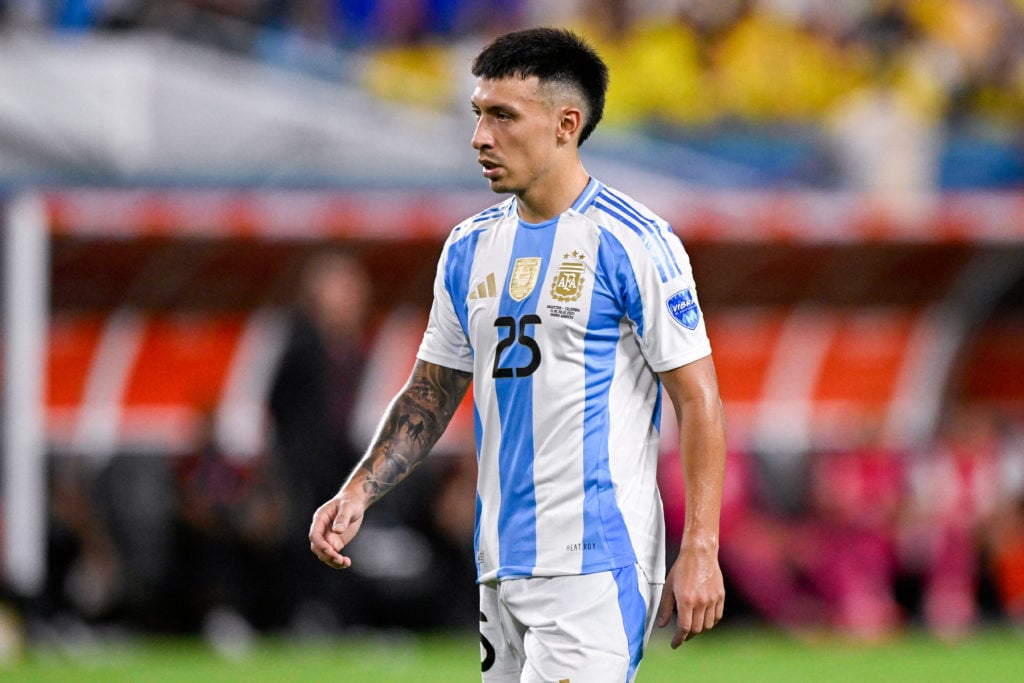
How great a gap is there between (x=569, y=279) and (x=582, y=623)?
31.2 inches

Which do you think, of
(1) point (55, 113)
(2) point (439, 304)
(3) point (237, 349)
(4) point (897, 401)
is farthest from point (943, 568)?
(2) point (439, 304)

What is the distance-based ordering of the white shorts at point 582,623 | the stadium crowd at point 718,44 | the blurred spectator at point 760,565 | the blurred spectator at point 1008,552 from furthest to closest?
the stadium crowd at point 718,44 → the blurred spectator at point 1008,552 → the blurred spectator at point 760,565 → the white shorts at point 582,623

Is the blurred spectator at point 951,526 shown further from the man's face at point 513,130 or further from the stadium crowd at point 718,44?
the man's face at point 513,130

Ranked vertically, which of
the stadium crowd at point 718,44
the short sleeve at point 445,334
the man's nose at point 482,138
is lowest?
the short sleeve at point 445,334

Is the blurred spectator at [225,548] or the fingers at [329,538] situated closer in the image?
the fingers at [329,538]

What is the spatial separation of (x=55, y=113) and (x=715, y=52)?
572 centimetres

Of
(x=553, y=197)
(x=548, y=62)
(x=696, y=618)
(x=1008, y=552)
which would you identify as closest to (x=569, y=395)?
(x=553, y=197)

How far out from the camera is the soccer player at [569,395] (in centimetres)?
400

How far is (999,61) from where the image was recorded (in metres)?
15.1

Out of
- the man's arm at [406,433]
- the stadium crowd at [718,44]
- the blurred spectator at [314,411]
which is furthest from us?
the stadium crowd at [718,44]

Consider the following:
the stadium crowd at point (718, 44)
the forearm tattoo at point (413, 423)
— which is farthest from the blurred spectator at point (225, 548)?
the forearm tattoo at point (413, 423)

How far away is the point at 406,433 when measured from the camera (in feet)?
14.6

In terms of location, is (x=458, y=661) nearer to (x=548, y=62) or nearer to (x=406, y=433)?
(x=406, y=433)

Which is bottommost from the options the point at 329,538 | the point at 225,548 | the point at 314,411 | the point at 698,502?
the point at 225,548
